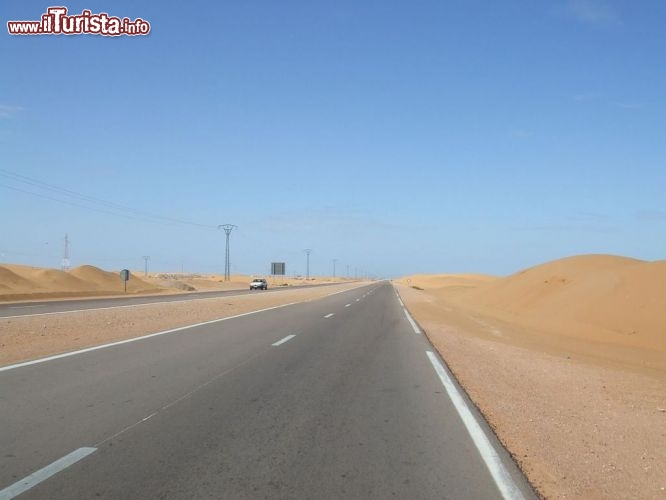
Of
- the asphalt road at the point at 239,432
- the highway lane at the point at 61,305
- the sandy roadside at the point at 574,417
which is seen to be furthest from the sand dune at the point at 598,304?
the highway lane at the point at 61,305

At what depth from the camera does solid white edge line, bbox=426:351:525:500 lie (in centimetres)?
526

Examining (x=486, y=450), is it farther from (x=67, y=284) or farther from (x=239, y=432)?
(x=67, y=284)

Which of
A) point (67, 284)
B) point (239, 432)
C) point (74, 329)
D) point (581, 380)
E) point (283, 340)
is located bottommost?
point (581, 380)

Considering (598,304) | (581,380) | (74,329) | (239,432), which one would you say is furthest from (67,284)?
(239,432)

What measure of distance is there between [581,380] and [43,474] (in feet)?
31.6

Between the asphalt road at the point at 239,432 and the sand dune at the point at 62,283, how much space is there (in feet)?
138

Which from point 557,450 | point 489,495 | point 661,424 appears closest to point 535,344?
point 661,424

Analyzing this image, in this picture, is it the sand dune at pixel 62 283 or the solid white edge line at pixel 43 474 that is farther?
the sand dune at pixel 62 283

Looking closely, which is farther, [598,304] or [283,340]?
[598,304]

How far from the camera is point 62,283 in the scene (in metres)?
71.0

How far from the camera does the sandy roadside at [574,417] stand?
5.70m

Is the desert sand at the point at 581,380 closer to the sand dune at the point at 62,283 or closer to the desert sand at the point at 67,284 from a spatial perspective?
the desert sand at the point at 67,284

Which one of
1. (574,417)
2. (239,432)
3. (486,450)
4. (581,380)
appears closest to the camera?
(486,450)

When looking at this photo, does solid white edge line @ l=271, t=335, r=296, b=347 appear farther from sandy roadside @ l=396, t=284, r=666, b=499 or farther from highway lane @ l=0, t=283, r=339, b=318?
highway lane @ l=0, t=283, r=339, b=318
